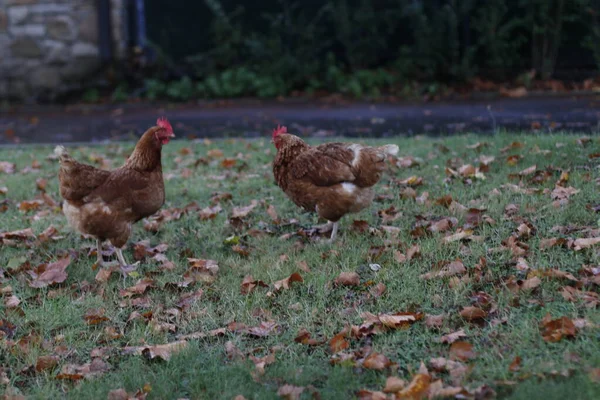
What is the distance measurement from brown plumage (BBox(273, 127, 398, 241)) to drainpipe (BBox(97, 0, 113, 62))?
9993mm

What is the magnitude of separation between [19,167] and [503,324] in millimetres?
6785

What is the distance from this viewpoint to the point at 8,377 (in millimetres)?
4102

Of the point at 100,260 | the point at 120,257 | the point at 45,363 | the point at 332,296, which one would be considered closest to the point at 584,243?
the point at 332,296

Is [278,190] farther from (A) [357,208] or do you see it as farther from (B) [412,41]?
(B) [412,41]

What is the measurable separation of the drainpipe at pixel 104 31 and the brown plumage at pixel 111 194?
9.78m

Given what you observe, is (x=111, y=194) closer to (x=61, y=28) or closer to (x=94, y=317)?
(x=94, y=317)

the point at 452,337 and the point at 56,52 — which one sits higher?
the point at 56,52

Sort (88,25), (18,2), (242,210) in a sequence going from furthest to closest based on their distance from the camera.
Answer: (88,25), (18,2), (242,210)

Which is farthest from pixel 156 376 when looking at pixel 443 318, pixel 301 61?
pixel 301 61

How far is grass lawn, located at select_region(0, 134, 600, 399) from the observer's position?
12.7 ft

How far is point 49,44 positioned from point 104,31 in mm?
1073

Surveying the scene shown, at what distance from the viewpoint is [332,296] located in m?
4.82

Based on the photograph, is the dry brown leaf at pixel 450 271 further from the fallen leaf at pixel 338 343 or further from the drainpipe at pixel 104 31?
the drainpipe at pixel 104 31

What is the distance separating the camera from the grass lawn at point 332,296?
152 inches
